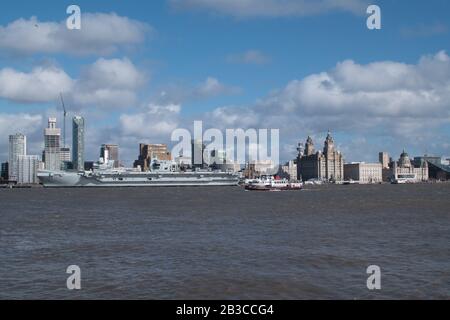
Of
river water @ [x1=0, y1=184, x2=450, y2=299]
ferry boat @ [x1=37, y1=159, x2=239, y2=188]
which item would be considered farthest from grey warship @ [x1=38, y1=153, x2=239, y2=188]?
A: river water @ [x1=0, y1=184, x2=450, y2=299]

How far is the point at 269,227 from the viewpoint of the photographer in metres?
39.6

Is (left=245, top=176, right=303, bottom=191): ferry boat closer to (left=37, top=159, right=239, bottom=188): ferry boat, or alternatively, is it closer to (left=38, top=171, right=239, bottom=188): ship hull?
(left=38, top=171, right=239, bottom=188): ship hull

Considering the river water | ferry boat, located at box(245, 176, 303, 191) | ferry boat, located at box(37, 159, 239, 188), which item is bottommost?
the river water

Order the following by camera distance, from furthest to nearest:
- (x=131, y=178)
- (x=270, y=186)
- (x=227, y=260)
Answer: (x=131, y=178)
(x=270, y=186)
(x=227, y=260)

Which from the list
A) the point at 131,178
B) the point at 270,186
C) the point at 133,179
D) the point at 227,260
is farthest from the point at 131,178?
the point at 227,260

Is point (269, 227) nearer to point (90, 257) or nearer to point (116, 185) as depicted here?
point (90, 257)

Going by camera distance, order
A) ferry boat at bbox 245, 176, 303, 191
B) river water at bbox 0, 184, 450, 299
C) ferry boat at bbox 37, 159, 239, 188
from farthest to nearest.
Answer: ferry boat at bbox 37, 159, 239, 188 < ferry boat at bbox 245, 176, 303, 191 < river water at bbox 0, 184, 450, 299

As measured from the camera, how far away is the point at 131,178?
17888cm

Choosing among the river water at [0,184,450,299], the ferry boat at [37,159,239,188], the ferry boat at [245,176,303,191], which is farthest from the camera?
the ferry boat at [37,159,239,188]

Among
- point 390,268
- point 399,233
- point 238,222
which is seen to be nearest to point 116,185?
point 238,222

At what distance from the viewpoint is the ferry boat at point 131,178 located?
17775cm

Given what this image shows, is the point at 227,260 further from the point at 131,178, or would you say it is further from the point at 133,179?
the point at 131,178

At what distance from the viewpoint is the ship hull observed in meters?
178

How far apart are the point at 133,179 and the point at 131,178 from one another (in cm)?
71
